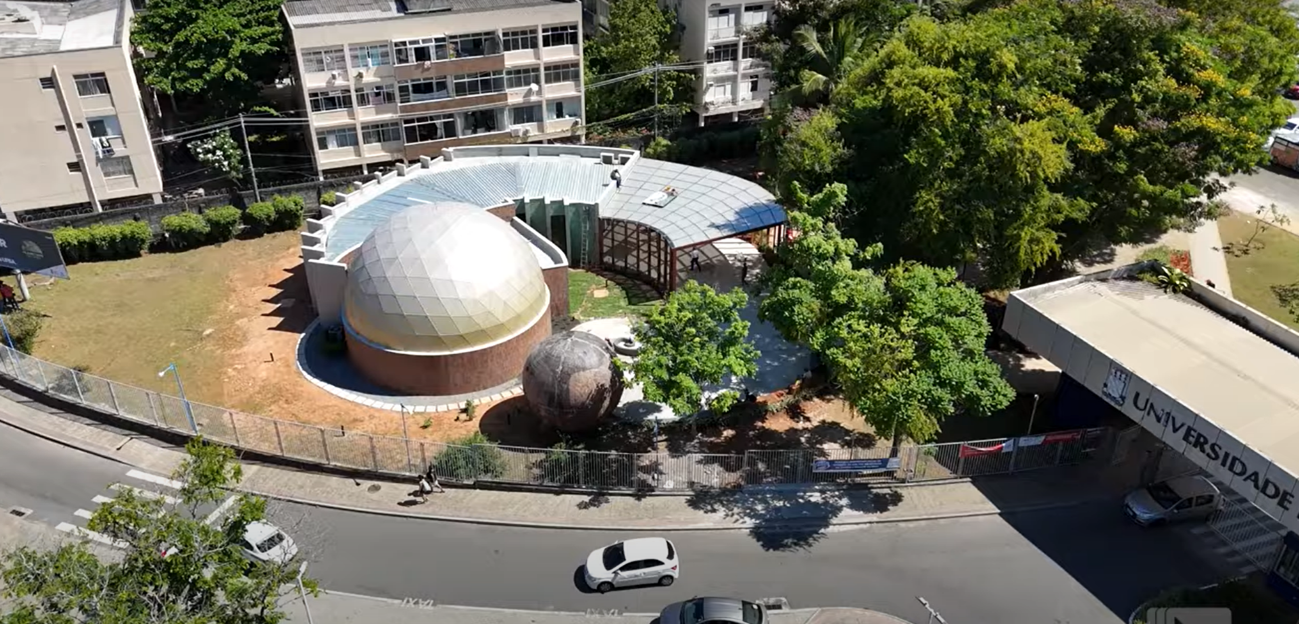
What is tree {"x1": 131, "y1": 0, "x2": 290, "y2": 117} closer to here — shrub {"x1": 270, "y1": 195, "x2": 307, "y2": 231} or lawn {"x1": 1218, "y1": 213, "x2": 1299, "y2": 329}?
shrub {"x1": 270, "y1": 195, "x2": 307, "y2": 231}

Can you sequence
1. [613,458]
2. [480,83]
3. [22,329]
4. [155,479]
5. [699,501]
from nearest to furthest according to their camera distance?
1. [613,458]
2. [699,501]
3. [155,479]
4. [22,329]
5. [480,83]

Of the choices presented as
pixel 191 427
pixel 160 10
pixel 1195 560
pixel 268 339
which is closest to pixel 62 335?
pixel 268 339

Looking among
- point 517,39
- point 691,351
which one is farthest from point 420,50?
point 691,351

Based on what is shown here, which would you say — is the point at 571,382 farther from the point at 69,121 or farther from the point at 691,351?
the point at 69,121

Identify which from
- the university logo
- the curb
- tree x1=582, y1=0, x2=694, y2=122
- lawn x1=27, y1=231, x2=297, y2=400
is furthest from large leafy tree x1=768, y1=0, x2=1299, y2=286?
lawn x1=27, y1=231, x2=297, y2=400

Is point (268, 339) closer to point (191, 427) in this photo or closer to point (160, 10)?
A: point (191, 427)

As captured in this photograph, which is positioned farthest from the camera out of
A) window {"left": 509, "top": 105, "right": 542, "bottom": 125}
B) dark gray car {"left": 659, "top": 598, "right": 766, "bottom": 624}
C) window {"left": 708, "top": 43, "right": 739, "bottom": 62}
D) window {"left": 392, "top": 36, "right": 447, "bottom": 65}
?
window {"left": 708, "top": 43, "right": 739, "bottom": 62}

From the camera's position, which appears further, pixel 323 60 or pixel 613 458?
pixel 323 60
